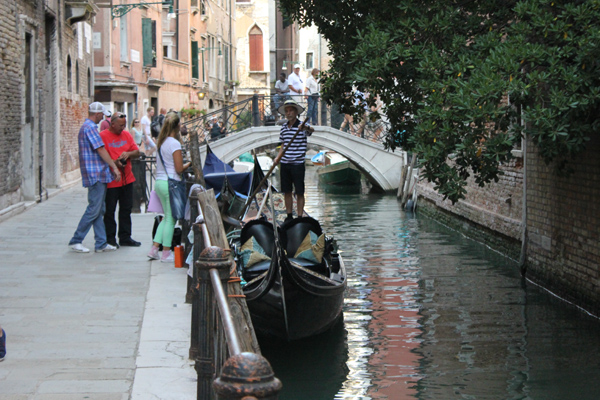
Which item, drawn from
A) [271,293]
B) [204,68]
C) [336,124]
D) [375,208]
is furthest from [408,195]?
[204,68]

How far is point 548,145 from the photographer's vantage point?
5.74 metres

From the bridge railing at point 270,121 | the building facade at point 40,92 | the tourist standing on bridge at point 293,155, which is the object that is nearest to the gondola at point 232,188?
the tourist standing on bridge at point 293,155

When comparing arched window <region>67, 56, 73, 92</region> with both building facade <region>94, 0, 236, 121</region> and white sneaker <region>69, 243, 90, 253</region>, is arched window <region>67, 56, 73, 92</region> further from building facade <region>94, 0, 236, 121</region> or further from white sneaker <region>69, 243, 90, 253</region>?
white sneaker <region>69, 243, 90, 253</region>

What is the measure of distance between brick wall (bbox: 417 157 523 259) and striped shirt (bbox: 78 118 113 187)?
4.00 m

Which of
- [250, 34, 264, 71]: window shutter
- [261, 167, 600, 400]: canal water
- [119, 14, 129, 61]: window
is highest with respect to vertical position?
[250, 34, 264, 71]: window shutter

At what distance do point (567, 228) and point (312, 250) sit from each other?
8.42 feet

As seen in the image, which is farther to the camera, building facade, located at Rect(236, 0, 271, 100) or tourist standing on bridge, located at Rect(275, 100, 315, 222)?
building facade, located at Rect(236, 0, 271, 100)

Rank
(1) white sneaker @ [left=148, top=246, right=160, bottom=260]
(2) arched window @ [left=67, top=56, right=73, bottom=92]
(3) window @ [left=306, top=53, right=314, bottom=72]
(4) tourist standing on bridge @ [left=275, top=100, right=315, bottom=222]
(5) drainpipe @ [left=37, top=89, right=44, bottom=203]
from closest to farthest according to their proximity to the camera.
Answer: (1) white sneaker @ [left=148, top=246, right=160, bottom=260] → (4) tourist standing on bridge @ [left=275, top=100, right=315, bottom=222] → (5) drainpipe @ [left=37, top=89, right=44, bottom=203] → (2) arched window @ [left=67, top=56, right=73, bottom=92] → (3) window @ [left=306, top=53, right=314, bottom=72]

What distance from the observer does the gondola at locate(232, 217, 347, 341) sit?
599 cm

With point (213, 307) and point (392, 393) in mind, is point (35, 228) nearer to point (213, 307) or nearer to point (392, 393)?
point (392, 393)

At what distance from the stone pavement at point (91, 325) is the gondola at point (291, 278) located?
56 cm

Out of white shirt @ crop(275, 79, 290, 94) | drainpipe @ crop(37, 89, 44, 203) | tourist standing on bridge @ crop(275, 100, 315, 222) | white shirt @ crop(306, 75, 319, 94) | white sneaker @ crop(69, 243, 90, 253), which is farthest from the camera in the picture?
white shirt @ crop(275, 79, 290, 94)

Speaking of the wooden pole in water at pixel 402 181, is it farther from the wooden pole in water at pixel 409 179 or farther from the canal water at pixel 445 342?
the canal water at pixel 445 342

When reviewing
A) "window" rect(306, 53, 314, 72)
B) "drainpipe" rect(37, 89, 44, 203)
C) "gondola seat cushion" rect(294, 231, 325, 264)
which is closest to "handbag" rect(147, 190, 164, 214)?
"gondola seat cushion" rect(294, 231, 325, 264)
